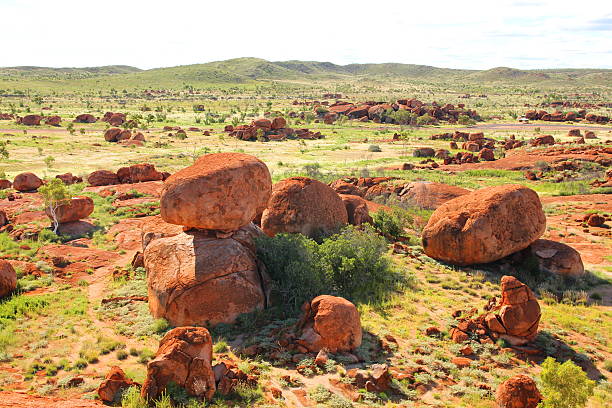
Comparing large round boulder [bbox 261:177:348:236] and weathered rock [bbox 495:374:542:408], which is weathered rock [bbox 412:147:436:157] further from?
weathered rock [bbox 495:374:542:408]

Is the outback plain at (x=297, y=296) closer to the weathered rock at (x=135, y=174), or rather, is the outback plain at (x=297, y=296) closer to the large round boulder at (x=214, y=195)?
the large round boulder at (x=214, y=195)

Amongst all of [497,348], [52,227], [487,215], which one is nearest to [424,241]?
[487,215]

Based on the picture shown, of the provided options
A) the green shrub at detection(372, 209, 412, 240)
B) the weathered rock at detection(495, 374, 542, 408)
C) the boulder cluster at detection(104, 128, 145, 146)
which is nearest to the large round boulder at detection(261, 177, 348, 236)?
the green shrub at detection(372, 209, 412, 240)

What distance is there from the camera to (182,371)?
7.92 m

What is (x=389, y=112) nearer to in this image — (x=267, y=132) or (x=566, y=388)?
(x=267, y=132)

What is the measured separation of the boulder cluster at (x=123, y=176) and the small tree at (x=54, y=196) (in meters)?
9.67

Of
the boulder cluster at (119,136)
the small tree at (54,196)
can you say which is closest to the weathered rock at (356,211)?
the small tree at (54,196)

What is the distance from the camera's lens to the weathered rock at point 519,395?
779cm

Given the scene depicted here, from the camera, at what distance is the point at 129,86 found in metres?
142

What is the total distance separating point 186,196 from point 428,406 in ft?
26.1

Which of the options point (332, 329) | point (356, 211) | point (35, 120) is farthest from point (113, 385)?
point (35, 120)

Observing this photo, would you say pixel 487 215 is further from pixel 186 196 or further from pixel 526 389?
pixel 186 196

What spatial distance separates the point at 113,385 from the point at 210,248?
190 inches

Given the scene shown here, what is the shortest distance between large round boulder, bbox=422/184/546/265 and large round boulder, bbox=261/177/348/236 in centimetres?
416
